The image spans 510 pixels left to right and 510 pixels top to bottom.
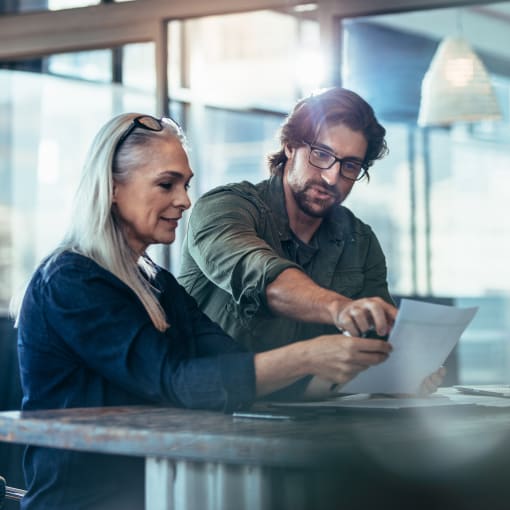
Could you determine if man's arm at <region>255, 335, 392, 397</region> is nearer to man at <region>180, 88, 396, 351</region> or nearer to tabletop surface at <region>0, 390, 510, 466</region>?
tabletop surface at <region>0, 390, 510, 466</region>

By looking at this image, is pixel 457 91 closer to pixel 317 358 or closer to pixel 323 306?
pixel 323 306

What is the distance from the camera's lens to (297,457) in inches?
56.5

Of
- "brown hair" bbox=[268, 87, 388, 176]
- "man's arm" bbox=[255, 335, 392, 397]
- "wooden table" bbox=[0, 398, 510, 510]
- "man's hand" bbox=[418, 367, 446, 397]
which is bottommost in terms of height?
"wooden table" bbox=[0, 398, 510, 510]

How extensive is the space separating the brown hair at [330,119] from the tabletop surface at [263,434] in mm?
1047

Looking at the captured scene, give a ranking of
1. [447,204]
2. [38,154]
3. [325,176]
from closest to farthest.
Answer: [325,176] → [38,154] → [447,204]

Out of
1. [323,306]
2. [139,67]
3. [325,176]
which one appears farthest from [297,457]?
[139,67]

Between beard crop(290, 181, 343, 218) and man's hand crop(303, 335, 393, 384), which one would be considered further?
beard crop(290, 181, 343, 218)

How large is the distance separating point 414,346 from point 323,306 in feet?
0.70

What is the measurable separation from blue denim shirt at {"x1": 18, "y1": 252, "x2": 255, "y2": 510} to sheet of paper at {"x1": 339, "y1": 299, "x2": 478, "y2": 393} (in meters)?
0.26

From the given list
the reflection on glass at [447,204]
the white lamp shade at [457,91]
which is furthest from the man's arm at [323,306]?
the reflection on glass at [447,204]

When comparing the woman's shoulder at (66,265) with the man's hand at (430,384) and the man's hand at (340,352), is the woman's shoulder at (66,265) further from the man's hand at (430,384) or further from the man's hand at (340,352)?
the man's hand at (430,384)

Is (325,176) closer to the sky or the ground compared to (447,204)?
closer to the ground

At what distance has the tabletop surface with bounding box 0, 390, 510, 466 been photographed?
57.2 inches

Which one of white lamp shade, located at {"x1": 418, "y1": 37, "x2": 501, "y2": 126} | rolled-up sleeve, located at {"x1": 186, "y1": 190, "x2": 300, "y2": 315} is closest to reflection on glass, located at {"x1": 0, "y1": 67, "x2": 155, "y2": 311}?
white lamp shade, located at {"x1": 418, "y1": 37, "x2": 501, "y2": 126}
